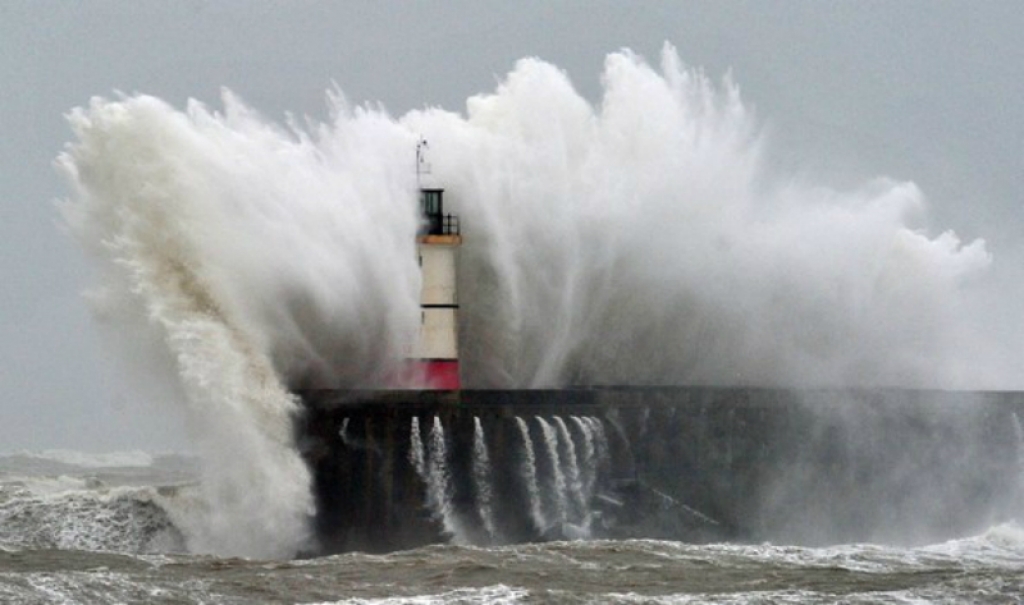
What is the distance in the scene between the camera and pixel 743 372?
40000mm

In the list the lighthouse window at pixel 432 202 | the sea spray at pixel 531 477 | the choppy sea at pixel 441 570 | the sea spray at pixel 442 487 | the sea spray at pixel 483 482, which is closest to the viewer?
the choppy sea at pixel 441 570

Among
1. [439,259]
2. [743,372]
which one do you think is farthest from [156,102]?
[743,372]

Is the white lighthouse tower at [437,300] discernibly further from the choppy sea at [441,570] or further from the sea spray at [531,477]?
the choppy sea at [441,570]

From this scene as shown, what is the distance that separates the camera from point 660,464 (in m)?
33.5

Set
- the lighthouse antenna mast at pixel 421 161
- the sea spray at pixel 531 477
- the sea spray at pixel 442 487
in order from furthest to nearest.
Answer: the lighthouse antenna mast at pixel 421 161
the sea spray at pixel 531 477
the sea spray at pixel 442 487

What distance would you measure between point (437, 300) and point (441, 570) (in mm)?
10081

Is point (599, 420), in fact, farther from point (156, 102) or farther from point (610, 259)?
point (156, 102)

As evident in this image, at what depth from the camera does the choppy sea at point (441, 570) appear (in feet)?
74.2

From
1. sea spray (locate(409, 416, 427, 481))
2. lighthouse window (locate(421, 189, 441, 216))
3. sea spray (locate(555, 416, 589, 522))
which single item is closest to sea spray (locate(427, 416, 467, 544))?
sea spray (locate(409, 416, 427, 481))

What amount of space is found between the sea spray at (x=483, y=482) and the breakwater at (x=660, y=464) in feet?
0.08

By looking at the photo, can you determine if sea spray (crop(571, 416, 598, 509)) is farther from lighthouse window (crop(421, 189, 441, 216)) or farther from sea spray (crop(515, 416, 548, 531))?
lighthouse window (crop(421, 189, 441, 216))

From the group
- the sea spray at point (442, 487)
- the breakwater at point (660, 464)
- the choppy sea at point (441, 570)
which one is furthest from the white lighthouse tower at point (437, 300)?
the choppy sea at point (441, 570)

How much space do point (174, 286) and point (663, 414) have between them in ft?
31.0

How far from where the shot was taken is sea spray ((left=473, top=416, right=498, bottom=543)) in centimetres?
2955
